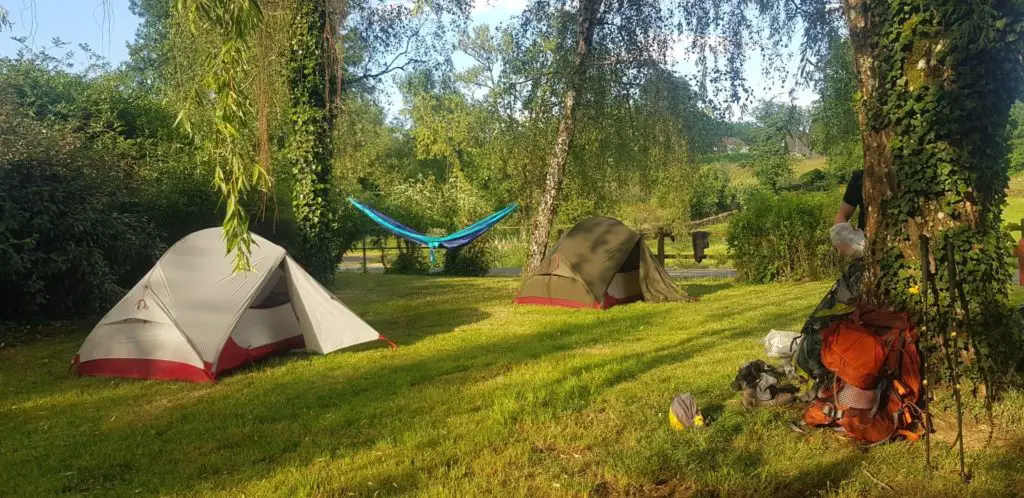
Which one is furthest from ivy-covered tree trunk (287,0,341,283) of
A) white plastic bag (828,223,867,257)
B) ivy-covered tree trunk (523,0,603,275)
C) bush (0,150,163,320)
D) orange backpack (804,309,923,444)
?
orange backpack (804,309,923,444)

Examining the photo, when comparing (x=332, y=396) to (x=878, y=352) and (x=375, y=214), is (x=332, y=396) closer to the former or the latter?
(x=878, y=352)

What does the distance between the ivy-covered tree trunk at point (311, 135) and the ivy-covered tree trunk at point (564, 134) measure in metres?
3.12

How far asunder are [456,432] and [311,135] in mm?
7256

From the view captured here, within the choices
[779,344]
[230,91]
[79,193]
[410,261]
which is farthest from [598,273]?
[410,261]

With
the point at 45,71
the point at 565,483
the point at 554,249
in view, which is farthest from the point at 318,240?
the point at 565,483

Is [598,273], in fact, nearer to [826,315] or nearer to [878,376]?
[826,315]

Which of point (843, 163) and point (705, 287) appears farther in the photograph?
point (843, 163)

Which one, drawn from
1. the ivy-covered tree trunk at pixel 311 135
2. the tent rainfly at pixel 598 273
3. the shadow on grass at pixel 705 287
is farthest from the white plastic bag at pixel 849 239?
the ivy-covered tree trunk at pixel 311 135

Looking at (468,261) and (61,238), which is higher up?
(61,238)

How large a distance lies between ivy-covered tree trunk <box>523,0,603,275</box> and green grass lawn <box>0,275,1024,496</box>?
4.14 m

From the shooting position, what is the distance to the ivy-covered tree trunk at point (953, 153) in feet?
11.0

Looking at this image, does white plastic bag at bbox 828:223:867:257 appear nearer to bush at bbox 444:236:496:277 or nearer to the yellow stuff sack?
the yellow stuff sack

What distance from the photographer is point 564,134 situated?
10273 mm

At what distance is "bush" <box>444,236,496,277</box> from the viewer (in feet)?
54.9
